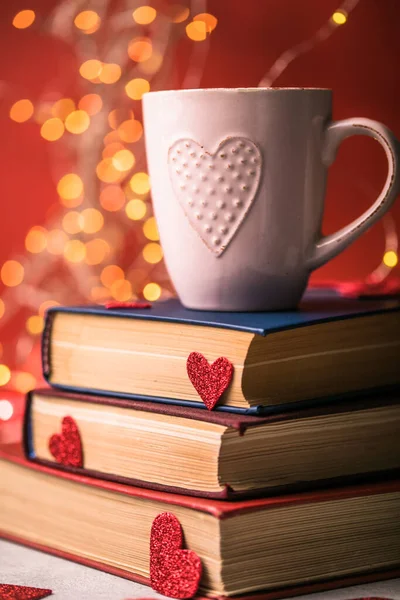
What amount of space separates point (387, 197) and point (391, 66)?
0.54m

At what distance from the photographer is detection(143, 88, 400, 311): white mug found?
81 centimetres

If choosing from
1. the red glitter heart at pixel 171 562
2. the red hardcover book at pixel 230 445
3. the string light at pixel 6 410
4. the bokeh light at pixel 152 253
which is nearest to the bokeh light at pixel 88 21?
the bokeh light at pixel 152 253

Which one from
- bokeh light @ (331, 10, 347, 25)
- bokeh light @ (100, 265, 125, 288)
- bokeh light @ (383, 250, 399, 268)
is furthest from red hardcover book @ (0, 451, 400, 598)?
bokeh light @ (100, 265, 125, 288)

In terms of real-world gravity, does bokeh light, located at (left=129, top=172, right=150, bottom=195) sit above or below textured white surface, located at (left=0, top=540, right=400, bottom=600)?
above

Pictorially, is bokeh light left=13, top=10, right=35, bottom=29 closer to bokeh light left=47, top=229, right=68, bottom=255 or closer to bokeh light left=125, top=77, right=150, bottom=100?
bokeh light left=125, top=77, right=150, bottom=100

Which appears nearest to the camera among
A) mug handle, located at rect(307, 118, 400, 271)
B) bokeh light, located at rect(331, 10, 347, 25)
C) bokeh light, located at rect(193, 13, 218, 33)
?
mug handle, located at rect(307, 118, 400, 271)

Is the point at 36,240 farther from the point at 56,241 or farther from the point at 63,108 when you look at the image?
the point at 63,108

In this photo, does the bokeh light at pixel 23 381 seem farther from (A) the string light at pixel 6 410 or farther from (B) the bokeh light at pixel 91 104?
(B) the bokeh light at pixel 91 104

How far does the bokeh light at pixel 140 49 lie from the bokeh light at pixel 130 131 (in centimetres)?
11

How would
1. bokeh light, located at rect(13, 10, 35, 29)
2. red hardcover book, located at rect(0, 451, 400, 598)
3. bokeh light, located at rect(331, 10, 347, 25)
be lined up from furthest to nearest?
bokeh light, located at rect(13, 10, 35, 29) → bokeh light, located at rect(331, 10, 347, 25) → red hardcover book, located at rect(0, 451, 400, 598)

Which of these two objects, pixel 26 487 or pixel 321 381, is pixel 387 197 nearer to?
pixel 321 381

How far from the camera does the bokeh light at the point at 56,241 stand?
167 cm

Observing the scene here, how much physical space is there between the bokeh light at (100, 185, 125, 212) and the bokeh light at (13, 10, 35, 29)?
1.03 ft

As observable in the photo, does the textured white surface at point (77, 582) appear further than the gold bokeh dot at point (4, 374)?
No
